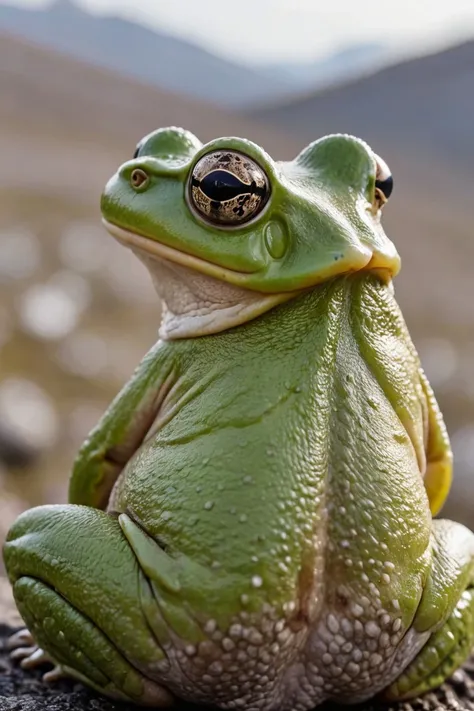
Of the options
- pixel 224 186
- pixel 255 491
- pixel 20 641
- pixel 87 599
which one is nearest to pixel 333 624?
pixel 255 491

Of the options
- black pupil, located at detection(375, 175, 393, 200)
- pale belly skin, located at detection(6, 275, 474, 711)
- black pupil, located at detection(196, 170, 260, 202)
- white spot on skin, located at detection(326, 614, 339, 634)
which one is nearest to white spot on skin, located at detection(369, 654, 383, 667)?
pale belly skin, located at detection(6, 275, 474, 711)

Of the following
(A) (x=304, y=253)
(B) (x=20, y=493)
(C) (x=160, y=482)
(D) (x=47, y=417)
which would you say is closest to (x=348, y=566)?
(C) (x=160, y=482)

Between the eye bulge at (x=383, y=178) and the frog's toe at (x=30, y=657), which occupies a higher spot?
the eye bulge at (x=383, y=178)

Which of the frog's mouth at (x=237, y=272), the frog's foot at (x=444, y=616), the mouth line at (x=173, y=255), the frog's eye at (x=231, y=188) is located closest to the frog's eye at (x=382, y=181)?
the frog's mouth at (x=237, y=272)

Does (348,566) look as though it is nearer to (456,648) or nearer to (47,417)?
(456,648)

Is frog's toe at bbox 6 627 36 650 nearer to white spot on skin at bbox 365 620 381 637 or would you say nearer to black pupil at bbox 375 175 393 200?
white spot on skin at bbox 365 620 381 637

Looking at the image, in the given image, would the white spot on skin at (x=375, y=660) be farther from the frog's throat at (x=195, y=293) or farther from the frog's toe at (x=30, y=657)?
the frog's toe at (x=30, y=657)

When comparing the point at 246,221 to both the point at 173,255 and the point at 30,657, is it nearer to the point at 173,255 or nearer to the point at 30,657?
the point at 173,255
